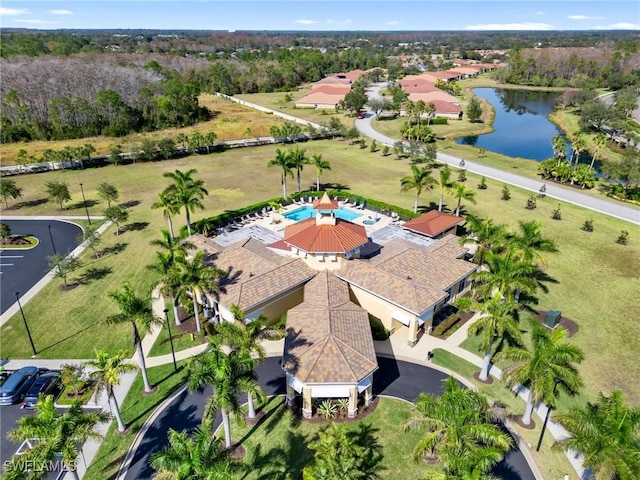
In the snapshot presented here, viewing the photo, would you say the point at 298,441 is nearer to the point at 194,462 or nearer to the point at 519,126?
the point at 194,462

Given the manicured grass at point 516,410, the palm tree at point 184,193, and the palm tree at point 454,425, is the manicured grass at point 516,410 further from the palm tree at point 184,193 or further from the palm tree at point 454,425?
the palm tree at point 184,193

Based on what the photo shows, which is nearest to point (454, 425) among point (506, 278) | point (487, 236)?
point (506, 278)

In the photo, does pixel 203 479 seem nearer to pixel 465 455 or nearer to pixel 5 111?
pixel 465 455

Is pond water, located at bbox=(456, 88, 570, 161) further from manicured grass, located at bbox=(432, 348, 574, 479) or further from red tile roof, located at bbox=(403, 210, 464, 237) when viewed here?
manicured grass, located at bbox=(432, 348, 574, 479)

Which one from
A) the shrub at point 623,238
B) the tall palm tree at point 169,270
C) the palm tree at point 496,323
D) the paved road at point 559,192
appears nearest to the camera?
the palm tree at point 496,323

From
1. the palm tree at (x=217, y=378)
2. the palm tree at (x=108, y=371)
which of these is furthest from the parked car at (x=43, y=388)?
the palm tree at (x=217, y=378)

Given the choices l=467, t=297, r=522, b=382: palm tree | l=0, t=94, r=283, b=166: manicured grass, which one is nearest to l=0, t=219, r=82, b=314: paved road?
l=0, t=94, r=283, b=166: manicured grass
